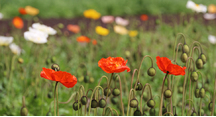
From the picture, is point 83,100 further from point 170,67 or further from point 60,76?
point 170,67

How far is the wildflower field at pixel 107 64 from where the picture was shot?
126 cm

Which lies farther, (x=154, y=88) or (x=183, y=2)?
(x=183, y=2)

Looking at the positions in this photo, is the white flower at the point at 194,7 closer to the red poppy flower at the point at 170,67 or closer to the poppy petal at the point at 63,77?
the red poppy flower at the point at 170,67

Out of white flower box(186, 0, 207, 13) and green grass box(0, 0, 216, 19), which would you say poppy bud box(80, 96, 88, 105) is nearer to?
white flower box(186, 0, 207, 13)

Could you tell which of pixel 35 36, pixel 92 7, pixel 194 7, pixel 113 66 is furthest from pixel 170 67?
→ pixel 92 7

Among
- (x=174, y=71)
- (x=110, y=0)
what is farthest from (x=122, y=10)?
(x=174, y=71)

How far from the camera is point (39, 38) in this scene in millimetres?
1796

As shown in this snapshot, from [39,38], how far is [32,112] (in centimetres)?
56

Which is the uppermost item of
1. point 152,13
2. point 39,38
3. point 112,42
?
point 152,13

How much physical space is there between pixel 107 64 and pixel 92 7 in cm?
740

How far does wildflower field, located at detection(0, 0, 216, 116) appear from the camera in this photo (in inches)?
49.8

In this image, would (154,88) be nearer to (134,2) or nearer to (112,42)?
(112,42)

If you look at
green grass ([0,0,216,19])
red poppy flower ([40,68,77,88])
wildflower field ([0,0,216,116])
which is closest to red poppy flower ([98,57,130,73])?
wildflower field ([0,0,216,116])

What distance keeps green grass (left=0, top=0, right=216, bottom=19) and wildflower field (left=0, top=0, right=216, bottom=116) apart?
3 centimetres
